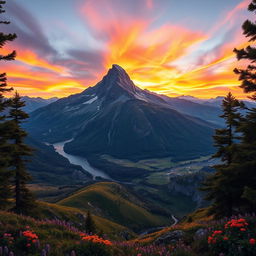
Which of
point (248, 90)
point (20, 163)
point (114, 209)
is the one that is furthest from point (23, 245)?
point (114, 209)

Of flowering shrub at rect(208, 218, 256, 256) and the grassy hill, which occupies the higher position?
flowering shrub at rect(208, 218, 256, 256)

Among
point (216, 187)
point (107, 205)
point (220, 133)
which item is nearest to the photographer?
point (216, 187)

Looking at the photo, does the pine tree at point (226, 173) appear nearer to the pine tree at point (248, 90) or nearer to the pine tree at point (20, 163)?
the pine tree at point (248, 90)

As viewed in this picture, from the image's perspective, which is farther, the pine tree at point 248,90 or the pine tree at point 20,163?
the pine tree at point 20,163

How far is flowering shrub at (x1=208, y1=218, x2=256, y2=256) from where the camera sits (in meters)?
7.57

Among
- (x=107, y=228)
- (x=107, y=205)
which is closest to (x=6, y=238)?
(x=107, y=228)

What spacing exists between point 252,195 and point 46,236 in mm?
13603

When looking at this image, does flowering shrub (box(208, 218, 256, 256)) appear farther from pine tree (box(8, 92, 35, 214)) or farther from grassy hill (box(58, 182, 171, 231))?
grassy hill (box(58, 182, 171, 231))

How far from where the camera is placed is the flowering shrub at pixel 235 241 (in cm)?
Answer: 757

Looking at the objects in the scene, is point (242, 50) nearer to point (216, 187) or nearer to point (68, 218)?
point (216, 187)

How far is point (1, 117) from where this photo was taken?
2522 centimetres

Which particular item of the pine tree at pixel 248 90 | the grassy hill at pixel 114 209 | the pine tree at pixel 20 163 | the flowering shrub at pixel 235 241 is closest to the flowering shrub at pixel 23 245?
the flowering shrub at pixel 235 241

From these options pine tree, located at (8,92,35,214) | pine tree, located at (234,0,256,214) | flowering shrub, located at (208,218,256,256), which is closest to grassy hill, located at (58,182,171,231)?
pine tree, located at (8,92,35,214)

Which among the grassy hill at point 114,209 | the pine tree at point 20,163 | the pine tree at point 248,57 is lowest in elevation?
the grassy hill at point 114,209
